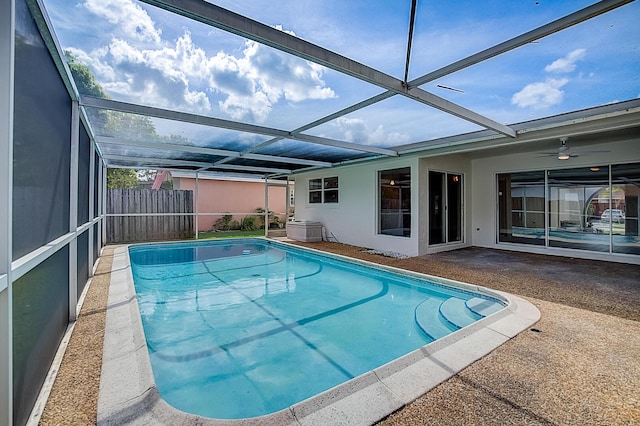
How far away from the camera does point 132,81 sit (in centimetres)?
366

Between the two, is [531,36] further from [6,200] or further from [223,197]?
[223,197]

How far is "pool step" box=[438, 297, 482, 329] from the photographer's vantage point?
3.96 meters

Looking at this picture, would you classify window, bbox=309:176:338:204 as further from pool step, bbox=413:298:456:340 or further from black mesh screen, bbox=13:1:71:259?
black mesh screen, bbox=13:1:71:259

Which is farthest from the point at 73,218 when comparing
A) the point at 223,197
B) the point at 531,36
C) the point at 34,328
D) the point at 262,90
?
the point at 223,197

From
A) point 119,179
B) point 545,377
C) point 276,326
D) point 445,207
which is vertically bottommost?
point 276,326

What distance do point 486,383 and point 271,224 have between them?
14871mm

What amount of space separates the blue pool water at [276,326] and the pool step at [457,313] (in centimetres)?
1

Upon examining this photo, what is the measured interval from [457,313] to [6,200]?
468 cm

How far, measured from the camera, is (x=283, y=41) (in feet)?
8.71

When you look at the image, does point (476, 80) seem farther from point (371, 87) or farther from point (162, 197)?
point (162, 197)

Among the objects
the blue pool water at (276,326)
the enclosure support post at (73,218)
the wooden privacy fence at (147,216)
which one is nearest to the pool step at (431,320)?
the blue pool water at (276,326)

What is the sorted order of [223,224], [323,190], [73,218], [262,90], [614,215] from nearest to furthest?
[73,218]
[262,90]
[614,215]
[323,190]
[223,224]

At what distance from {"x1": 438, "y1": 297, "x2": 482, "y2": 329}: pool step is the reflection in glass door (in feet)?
13.3

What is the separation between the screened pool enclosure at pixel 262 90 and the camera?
2.04m
